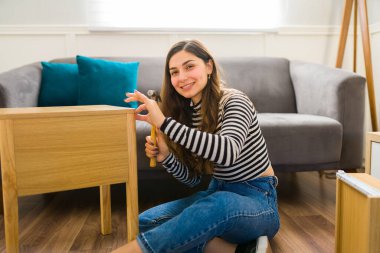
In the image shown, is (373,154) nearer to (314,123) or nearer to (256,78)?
(314,123)

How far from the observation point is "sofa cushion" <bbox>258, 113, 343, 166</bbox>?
1.76 m

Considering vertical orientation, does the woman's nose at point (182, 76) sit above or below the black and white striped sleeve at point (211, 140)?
above

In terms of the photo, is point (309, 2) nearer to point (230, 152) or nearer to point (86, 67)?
point (86, 67)

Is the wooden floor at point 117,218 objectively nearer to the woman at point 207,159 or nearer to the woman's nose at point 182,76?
the woman at point 207,159

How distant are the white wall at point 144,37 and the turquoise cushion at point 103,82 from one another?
0.61 meters

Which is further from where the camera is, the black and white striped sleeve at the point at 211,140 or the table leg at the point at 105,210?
the table leg at the point at 105,210

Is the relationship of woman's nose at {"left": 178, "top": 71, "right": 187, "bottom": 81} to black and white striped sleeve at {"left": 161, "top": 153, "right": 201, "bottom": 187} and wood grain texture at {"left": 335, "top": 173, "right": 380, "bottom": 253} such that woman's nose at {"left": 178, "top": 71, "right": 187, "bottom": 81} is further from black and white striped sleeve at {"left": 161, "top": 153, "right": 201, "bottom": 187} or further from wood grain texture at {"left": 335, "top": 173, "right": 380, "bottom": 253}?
wood grain texture at {"left": 335, "top": 173, "right": 380, "bottom": 253}

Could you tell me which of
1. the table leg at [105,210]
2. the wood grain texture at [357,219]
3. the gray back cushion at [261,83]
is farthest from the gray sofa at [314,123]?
the wood grain texture at [357,219]

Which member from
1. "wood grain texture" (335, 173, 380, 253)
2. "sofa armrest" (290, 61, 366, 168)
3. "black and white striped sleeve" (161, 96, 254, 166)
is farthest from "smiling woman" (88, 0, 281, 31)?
"wood grain texture" (335, 173, 380, 253)

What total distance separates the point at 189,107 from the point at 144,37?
1429 mm

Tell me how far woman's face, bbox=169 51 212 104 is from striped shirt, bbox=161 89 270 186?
8 centimetres

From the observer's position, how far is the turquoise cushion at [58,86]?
6.61 feet

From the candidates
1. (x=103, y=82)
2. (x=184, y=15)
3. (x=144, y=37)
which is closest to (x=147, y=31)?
(x=144, y=37)

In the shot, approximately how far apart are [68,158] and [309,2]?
227 centimetres
